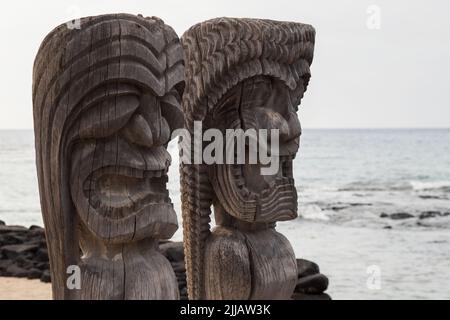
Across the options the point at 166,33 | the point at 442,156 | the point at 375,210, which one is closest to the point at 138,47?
the point at 166,33

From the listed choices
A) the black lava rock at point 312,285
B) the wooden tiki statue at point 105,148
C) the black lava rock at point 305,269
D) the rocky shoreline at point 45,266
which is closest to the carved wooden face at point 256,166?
the wooden tiki statue at point 105,148

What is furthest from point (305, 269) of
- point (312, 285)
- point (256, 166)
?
point (256, 166)

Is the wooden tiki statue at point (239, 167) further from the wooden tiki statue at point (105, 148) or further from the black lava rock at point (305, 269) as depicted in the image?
the black lava rock at point (305, 269)

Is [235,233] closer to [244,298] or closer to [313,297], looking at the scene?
[244,298]

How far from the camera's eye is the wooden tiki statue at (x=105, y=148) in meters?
3.34

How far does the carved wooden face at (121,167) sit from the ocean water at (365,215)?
2.43 metres

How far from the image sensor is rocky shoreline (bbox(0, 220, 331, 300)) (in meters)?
8.79

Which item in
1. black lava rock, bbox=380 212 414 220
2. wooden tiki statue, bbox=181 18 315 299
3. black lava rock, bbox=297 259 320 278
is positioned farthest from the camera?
black lava rock, bbox=380 212 414 220

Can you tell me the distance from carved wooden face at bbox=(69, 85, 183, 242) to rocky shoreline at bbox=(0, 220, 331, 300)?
183 inches

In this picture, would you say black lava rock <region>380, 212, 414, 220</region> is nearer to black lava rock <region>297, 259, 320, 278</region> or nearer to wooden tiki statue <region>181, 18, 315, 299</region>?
black lava rock <region>297, 259, 320, 278</region>

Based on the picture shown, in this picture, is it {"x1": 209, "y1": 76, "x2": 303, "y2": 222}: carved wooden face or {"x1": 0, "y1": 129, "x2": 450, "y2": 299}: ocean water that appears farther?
{"x1": 0, "y1": 129, "x2": 450, "y2": 299}: ocean water

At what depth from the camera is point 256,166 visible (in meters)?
4.39

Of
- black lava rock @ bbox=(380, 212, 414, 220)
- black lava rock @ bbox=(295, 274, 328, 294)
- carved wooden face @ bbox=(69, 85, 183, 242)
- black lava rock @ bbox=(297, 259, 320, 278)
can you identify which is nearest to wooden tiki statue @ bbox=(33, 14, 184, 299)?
carved wooden face @ bbox=(69, 85, 183, 242)

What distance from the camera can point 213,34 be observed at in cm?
434
